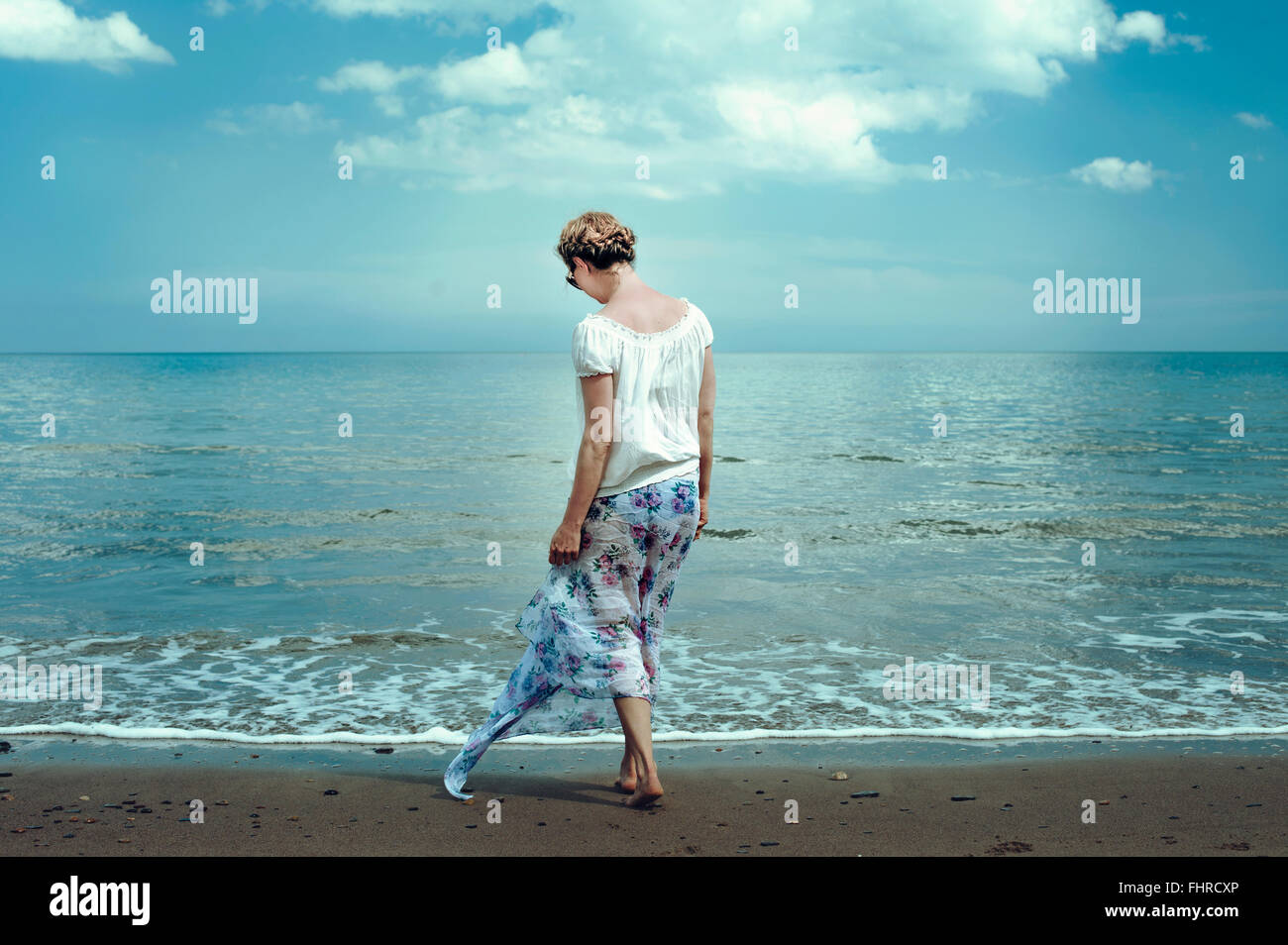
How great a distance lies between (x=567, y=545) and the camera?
351 cm

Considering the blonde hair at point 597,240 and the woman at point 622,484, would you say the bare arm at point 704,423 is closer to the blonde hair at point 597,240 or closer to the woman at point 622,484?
the woman at point 622,484

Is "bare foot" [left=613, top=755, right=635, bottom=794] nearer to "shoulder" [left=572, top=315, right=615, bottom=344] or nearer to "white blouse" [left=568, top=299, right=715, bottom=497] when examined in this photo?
"white blouse" [left=568, top=299, right=715, bottom=497]

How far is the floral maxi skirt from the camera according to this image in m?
3.54

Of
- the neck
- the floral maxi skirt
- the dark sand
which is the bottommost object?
the dark sand

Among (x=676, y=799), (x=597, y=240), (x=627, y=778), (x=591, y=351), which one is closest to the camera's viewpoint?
(x=591, y=351)

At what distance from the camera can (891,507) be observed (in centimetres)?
1325

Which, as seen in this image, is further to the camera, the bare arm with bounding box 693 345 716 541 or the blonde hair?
the bare arm with bounding box 693 345 716 541

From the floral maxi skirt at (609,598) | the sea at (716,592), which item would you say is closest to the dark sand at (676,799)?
the sea at (716,592)

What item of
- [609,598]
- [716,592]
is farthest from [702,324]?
[716,592]

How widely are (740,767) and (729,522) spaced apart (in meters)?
7.85

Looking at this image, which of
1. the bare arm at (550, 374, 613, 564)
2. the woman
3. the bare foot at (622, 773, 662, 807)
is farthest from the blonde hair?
the bare foot at (622, 773, 662, 807)

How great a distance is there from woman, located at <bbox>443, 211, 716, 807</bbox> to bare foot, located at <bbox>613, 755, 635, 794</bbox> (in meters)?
0.15

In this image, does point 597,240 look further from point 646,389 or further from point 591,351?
point 646,389

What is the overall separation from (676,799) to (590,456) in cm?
137
